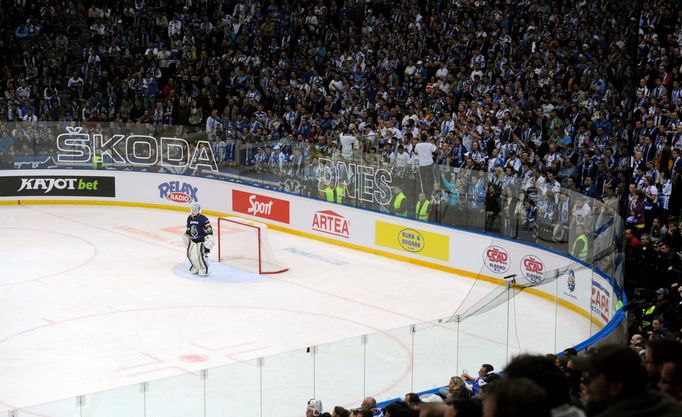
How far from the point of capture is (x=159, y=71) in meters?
30.2

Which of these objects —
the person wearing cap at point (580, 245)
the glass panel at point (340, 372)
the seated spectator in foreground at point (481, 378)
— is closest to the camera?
the seated spectator in foreground at point (481, 378)

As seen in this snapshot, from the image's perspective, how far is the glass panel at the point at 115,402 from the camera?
9359 millimetres

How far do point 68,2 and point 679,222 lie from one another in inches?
920

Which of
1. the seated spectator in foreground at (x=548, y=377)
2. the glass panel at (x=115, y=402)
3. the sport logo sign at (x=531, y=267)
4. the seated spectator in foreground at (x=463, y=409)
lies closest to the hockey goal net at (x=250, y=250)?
the sport logo sign at (x=531, y=267)

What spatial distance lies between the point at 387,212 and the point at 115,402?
11670mm

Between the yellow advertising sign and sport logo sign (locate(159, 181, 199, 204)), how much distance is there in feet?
21.3

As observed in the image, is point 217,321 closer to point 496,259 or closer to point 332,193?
point 496,259

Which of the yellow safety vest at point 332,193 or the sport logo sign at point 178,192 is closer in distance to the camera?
the yellow safety vest at point 332,193

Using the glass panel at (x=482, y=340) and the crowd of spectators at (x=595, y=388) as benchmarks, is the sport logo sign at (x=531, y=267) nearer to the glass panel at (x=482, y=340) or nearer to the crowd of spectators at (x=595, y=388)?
the glass panel at (x=482, y=340)

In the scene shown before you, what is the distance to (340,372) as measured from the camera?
1068 cm

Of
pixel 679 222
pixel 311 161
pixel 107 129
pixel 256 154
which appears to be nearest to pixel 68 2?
pixel 107 129

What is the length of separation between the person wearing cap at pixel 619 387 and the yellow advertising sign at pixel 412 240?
605 inches

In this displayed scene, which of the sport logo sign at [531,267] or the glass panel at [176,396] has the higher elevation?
the glass panel at [176,396]

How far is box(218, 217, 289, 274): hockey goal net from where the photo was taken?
1975 centimetres
